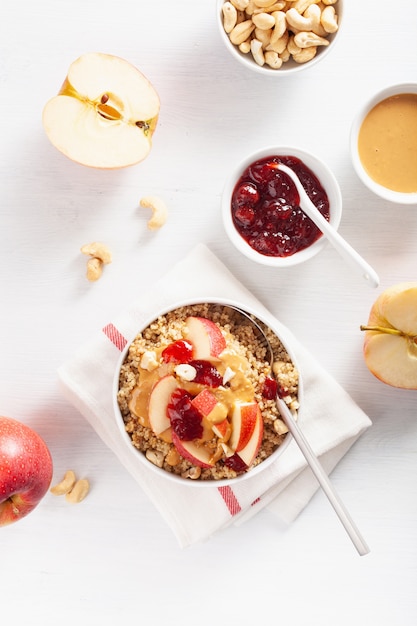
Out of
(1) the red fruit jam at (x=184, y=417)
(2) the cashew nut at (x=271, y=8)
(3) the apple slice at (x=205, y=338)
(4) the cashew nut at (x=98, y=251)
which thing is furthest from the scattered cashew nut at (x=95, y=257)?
(2) the cashew nut at (x=271, y=8)

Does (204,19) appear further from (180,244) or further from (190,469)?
(190,469)

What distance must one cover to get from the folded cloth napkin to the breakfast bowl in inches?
3.4

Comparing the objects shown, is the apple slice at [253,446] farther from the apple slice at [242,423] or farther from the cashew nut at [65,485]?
the cashew nut at [65,485]

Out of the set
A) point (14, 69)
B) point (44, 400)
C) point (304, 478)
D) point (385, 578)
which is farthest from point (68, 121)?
point (385, 578)

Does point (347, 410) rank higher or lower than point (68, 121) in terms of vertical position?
lower

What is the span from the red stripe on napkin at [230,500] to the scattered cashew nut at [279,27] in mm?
888

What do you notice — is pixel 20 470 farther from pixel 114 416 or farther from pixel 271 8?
pixel 271 8

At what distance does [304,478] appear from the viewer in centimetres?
152

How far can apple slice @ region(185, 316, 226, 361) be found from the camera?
1321 mm

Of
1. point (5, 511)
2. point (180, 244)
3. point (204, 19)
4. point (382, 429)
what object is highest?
point (204, 19)

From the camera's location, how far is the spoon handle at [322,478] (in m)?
1.30

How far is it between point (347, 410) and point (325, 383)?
7cm

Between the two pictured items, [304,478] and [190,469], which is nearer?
[190,469]

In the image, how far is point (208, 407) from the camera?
127 centimetres
